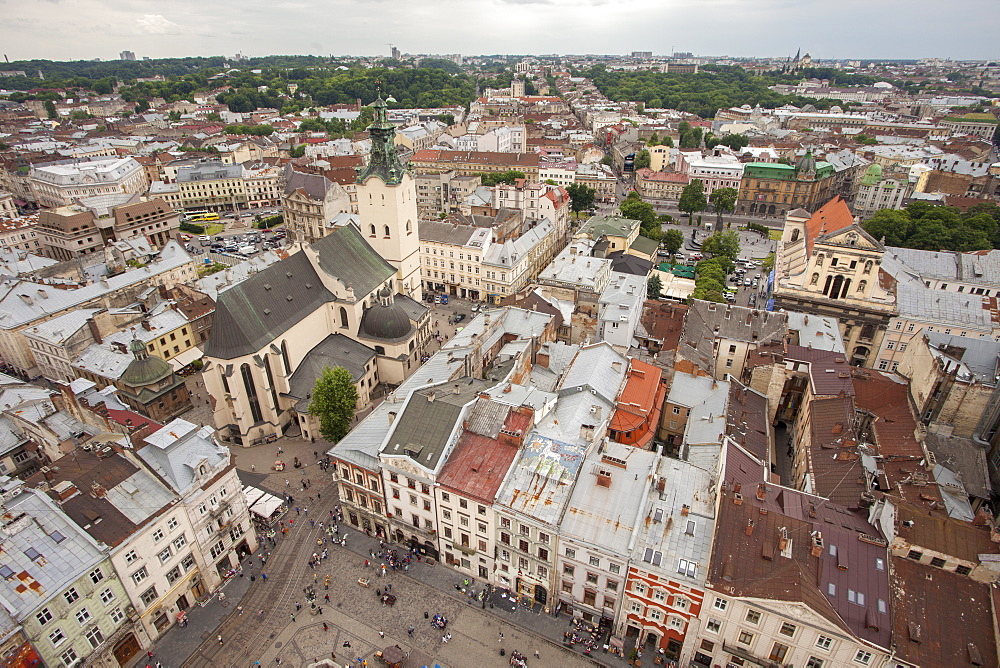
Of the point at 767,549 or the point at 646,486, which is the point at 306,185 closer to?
the point at 646,486

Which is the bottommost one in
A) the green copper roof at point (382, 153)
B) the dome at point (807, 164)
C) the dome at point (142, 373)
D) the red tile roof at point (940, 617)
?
the dome at point (142, 373)

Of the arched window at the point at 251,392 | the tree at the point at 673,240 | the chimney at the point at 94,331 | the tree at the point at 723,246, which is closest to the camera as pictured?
the arched window at the point at 251,392

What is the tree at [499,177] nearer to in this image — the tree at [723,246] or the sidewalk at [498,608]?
the tree at [723,246]

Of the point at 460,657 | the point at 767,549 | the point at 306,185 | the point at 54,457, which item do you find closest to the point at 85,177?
the point at 306,185

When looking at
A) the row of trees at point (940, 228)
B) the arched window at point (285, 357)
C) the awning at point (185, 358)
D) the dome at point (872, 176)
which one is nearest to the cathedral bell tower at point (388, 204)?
the arched window at point (285, 357)

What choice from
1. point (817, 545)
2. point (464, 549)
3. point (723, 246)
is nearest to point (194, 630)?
point (464, 549)

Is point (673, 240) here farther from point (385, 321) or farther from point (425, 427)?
point (425, 427)
